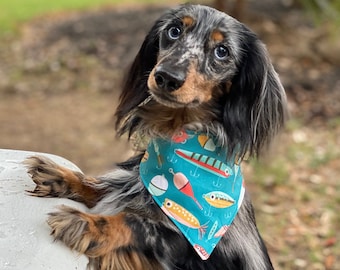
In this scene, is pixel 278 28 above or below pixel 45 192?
below

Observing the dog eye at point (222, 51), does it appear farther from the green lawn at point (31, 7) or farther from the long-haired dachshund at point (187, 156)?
the green lawn at point (31, 7)

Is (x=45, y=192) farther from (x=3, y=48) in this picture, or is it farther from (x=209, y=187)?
(x=3, y=48)

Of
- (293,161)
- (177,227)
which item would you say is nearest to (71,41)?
(293,161)

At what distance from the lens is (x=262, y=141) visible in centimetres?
251

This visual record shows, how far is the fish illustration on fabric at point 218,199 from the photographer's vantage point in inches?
92.0

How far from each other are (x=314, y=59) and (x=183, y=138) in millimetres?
5237

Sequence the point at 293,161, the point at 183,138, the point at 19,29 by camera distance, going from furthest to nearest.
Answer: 1. the point at 19,29
2. the point at 293,161
3. the point at 183,138

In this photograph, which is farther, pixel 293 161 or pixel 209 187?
pixel 293 161

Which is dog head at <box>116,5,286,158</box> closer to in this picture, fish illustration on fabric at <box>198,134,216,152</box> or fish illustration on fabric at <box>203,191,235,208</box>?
fish illustration on fabric at <box>198,134,216,152</box>

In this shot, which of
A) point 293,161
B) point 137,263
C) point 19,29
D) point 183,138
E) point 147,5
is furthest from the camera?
point 147,5

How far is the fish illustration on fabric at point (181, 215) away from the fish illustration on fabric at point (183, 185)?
0.18 feet

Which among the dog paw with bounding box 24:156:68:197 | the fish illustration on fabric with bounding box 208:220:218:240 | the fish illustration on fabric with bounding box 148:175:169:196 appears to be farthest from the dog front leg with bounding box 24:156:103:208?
the fish illustration on fabric with bounding box 208:220:218:240

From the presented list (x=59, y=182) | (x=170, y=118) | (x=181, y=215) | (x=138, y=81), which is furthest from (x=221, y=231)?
(x=138, y=81)

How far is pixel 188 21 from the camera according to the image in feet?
8.16
